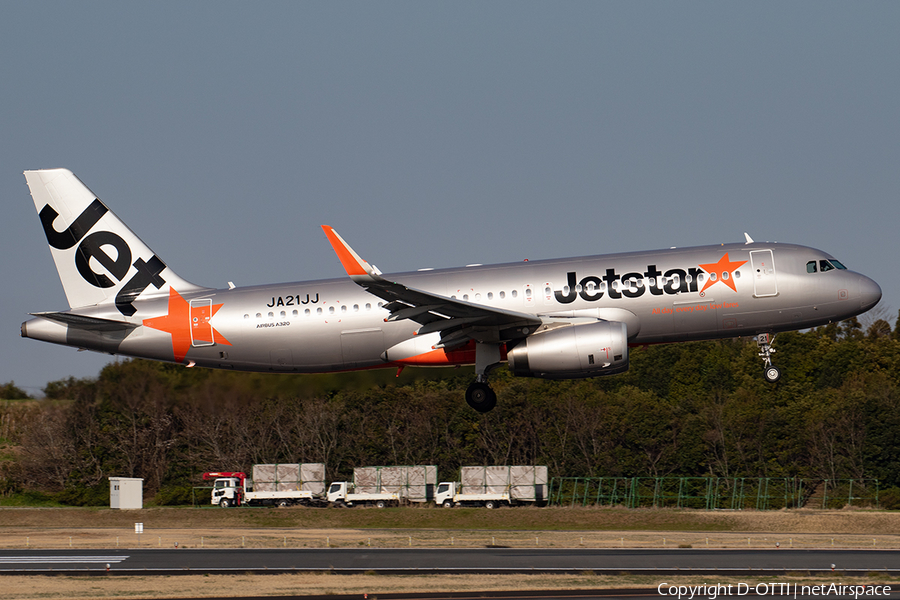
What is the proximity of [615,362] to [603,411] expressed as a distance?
5150 centimetres

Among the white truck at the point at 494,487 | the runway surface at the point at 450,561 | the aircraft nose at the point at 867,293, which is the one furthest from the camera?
the white truck at the point at 494,487

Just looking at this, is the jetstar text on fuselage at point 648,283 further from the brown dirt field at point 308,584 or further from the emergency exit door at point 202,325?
the emergency exit door at point 202,325

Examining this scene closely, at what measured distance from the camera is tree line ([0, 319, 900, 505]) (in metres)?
67.4

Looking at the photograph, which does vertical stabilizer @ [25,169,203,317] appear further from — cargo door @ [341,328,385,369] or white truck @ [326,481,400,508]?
white truck @ [326,481,400,508]

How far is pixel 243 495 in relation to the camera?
72500mm

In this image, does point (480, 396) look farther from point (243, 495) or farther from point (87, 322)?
point (243, 495)

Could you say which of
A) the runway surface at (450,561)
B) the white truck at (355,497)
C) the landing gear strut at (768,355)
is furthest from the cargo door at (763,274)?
the white truck at (355,497)

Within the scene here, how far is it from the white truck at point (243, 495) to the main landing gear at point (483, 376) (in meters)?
39.8

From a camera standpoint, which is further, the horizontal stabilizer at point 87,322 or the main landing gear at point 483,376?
the horizontal stabilizer at point 87,322

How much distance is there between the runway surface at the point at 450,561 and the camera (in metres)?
36.5

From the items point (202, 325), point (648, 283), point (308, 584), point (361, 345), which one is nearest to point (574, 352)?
point (648, 283)

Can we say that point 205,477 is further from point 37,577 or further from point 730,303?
point 730,303

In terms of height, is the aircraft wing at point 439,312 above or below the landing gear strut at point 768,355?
above

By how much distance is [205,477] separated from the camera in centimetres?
7269
